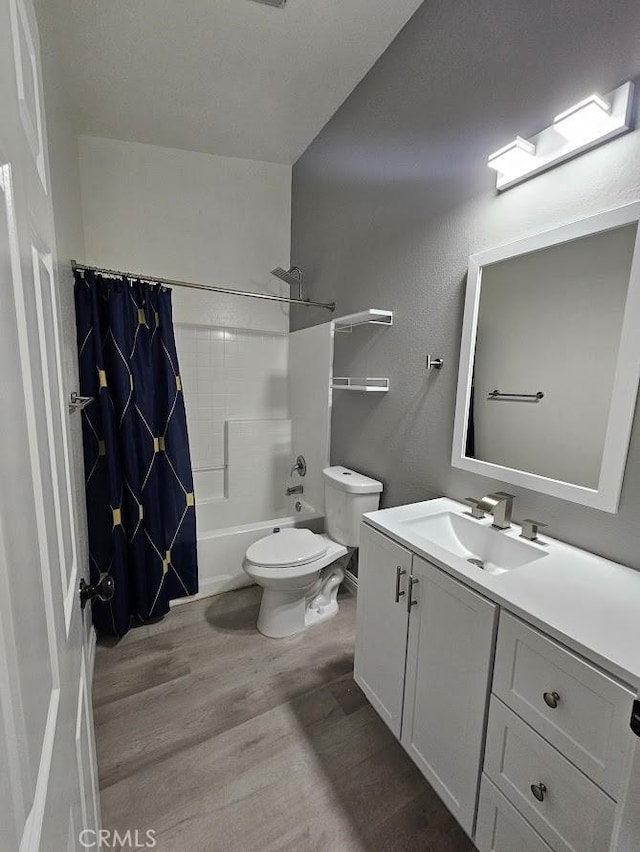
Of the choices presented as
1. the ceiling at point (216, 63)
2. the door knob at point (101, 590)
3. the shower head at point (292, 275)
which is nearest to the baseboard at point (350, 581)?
the door knob at point (101, 590)

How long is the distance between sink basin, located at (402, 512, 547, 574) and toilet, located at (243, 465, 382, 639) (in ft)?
1.83

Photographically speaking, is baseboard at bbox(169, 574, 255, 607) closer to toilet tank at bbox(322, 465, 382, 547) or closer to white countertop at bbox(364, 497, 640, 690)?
toilet tank at bbox(322, 465, 382, 547)

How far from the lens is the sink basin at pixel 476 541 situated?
1240 millimetres

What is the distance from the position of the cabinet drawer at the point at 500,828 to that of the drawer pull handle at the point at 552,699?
1.05ft

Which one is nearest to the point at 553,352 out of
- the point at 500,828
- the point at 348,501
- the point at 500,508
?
the point at 500,508

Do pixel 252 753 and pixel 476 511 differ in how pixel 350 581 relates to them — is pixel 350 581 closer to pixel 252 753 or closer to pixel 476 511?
pixel 252 753

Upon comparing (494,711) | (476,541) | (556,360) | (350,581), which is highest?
(556,360)

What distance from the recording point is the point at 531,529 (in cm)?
123

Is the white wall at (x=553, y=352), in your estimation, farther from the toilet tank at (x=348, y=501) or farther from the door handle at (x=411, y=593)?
the toilet tank at (x=348, y=501)

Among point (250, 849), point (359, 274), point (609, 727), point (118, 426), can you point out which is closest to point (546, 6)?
point (359, 274)

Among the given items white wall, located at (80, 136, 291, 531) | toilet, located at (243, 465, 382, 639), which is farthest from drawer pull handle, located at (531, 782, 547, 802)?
white wall, located at (80, 136, 291, 531)

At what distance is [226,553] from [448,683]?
1.66 m

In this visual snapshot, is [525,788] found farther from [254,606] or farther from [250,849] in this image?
[254,606]

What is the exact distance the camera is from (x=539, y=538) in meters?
1.25
